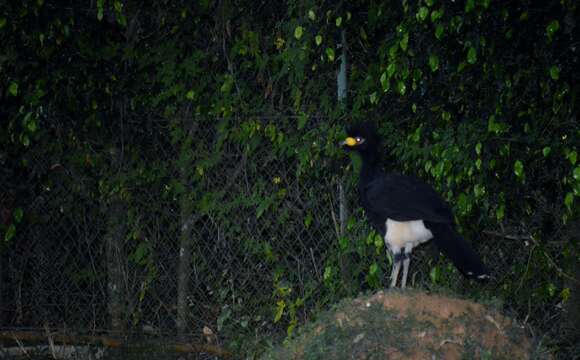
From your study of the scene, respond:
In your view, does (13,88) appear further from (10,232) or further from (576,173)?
(576,173)

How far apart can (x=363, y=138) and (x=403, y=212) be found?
2.01 feet

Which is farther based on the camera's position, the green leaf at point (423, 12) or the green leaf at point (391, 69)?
the green leaf at point (391, 69)

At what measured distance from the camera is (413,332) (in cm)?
527

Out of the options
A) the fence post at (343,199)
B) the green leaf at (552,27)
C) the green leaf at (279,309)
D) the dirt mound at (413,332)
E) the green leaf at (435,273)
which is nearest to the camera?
the dirt mound at (413,332)

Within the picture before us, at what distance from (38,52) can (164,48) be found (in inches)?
42.0

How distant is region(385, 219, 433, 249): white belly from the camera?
269 inches

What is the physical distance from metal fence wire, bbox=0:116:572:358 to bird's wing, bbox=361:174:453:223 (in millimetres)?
583

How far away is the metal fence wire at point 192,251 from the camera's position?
24.8ft

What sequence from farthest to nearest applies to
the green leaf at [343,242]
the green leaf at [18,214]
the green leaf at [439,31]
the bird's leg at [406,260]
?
the green leaf at [18,214]
the green leaf at [343,242]
the bird's leg at [406,260]
the green leaf at [439,31]

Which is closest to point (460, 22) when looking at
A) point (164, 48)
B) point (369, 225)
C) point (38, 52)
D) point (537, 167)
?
point (537, 167)

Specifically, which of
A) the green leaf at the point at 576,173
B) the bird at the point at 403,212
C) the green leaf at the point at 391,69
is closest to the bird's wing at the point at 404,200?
the bird at the point at 403,212

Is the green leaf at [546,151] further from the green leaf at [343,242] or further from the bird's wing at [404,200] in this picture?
the green leaf at [343,242]

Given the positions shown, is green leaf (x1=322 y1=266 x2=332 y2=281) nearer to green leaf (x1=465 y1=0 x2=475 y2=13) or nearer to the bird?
the bird

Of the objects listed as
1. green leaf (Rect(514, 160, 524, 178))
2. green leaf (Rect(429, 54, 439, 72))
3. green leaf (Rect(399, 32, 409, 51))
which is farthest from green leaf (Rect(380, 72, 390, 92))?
green leaf (Rect(514, 160, 524, 178))
